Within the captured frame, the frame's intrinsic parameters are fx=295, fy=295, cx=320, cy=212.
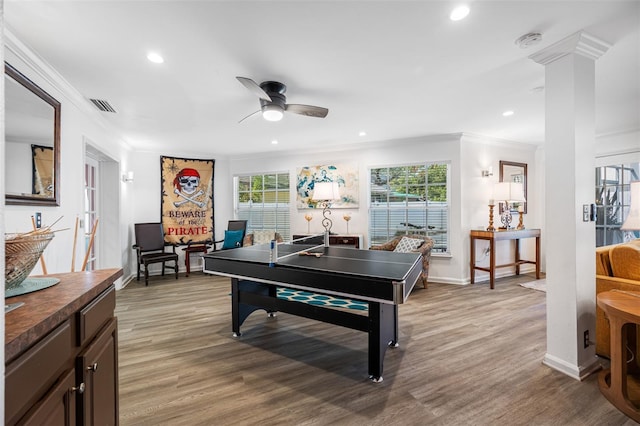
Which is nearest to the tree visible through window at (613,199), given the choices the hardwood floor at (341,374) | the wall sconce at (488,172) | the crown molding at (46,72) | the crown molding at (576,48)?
the wall sconce at (488,172)

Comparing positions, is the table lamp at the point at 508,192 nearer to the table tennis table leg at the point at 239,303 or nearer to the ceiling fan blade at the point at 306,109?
the ceiling fan blade at the point at 306,109

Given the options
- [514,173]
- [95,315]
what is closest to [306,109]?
[95,315]

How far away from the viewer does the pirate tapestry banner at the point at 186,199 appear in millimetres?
5918

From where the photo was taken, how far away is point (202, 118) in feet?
12.8

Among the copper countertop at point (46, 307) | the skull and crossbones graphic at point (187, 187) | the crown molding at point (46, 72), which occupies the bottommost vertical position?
the copper countertop at point (46, 307)

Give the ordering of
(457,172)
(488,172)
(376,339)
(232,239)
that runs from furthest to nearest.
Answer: (232,239), (488,172), (457,172), (376,339)

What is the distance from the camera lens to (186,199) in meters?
6.13

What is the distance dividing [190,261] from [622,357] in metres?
6.23

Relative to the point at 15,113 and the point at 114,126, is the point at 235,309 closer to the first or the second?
the point at 15,113

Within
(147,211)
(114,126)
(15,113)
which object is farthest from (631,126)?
(147,211)

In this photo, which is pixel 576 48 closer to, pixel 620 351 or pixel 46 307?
pixel 620 351

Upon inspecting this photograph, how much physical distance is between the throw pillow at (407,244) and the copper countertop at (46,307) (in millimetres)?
4183

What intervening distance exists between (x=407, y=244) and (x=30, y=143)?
464 centimetres

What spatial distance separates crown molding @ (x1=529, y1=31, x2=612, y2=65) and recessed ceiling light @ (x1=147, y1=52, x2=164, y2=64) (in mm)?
2959
